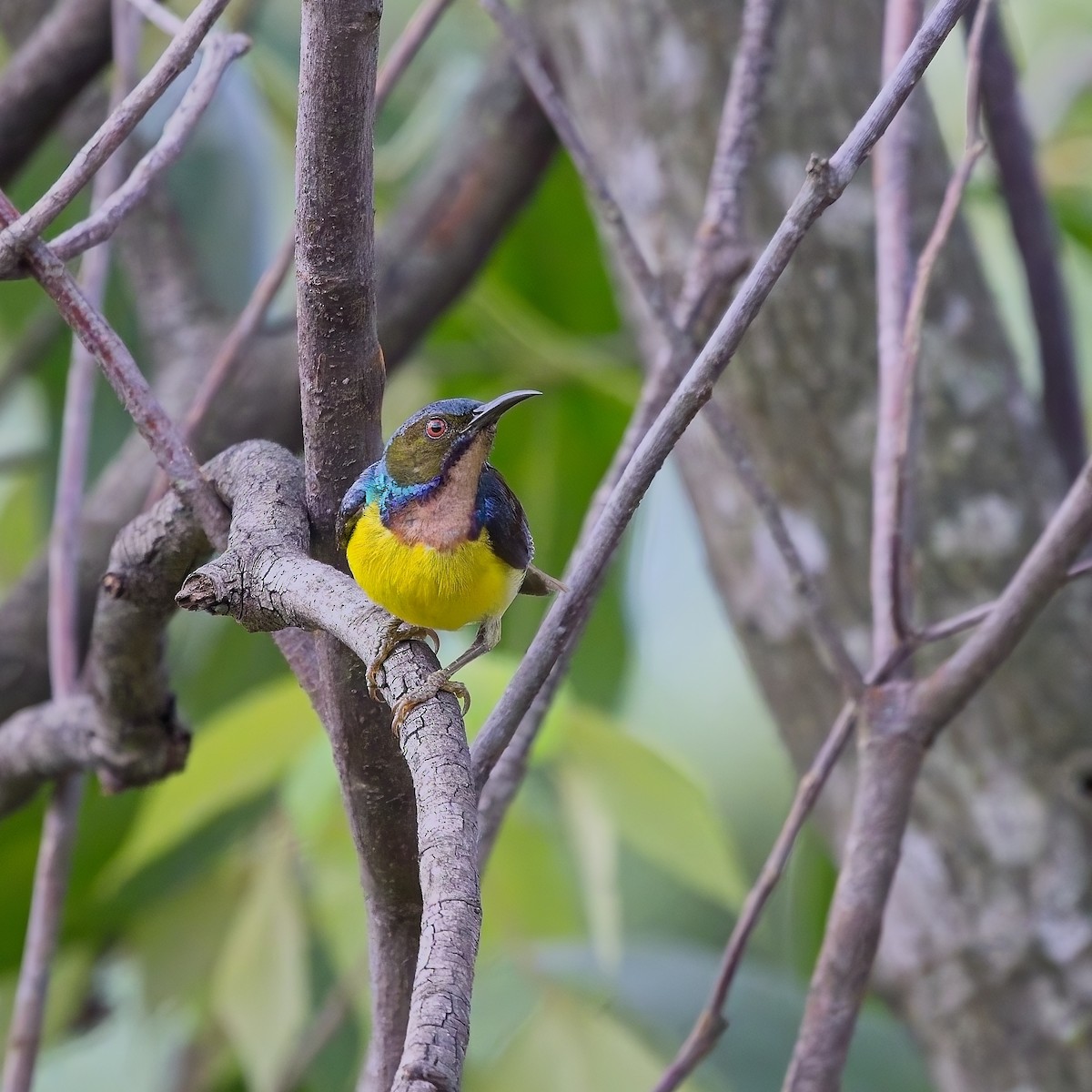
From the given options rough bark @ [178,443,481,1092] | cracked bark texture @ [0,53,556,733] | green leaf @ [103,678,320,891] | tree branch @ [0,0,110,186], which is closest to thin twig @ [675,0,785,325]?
rough bark @ [178,443,481,1092]

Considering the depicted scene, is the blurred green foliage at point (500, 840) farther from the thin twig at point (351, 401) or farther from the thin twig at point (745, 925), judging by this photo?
the thin twig at point (351, 401)

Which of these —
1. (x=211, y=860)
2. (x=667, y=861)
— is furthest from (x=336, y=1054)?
(x=667, y=861)

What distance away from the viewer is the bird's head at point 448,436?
91 cm

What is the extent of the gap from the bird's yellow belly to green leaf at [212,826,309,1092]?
1.09 meters

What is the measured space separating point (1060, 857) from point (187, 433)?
111 centimetres

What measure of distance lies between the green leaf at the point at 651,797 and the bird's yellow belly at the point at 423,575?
988 millimetres

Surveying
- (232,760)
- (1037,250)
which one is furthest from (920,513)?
(232,760)

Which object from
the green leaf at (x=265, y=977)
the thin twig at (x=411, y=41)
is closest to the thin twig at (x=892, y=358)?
the thin twig at (x=411, y=41)

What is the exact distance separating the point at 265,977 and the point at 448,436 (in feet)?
4.12

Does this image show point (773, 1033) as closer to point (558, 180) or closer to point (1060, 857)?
point (1060, 857)

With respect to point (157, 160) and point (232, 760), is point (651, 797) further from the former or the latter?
point (157, 160)

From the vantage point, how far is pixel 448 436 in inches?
37.3

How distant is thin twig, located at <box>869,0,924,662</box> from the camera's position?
3.47 ft

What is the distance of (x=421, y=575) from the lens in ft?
2.85
